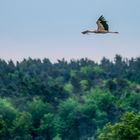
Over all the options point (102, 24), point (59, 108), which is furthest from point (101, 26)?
point (59, 108)

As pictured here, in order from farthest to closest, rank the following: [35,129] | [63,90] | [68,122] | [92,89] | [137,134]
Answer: [92,89] → [63,90] → [68,122] → [35,129] → [137,134]

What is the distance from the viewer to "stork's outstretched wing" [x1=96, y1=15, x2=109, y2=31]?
123 ft

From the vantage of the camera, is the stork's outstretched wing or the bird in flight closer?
the bird in flight

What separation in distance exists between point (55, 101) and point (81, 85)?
106 ft

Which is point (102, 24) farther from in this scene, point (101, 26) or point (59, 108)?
point (59, 108)

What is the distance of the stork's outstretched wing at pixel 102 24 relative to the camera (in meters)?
37.3

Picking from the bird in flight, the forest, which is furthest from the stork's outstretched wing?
the forest

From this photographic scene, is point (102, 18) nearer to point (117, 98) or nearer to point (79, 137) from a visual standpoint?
point (79, 137)

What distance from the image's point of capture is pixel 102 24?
123ft

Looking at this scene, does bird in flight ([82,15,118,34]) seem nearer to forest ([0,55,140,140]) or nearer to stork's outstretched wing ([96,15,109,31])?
stork's outstretched wing ([96,15,109,31])

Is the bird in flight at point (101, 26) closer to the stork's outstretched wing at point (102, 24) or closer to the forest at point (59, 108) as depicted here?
the stork's outstretched wing at point (102, 24)

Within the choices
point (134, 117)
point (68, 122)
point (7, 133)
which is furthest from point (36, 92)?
point (134, 117)

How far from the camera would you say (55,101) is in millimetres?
162625

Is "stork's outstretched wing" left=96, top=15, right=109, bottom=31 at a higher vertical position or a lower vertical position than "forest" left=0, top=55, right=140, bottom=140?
lower
